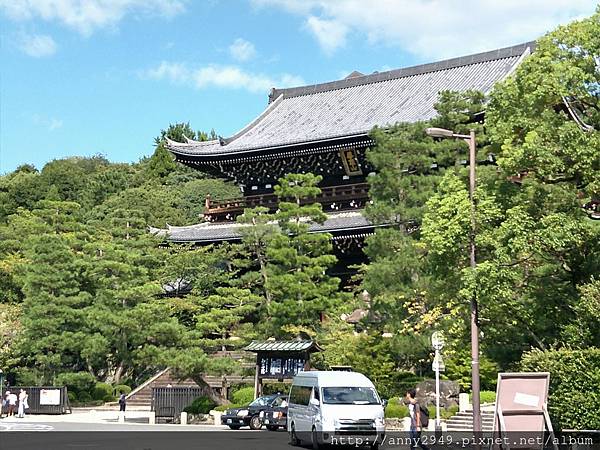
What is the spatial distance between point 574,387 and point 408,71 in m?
37.5

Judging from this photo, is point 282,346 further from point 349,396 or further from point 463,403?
point 349,396

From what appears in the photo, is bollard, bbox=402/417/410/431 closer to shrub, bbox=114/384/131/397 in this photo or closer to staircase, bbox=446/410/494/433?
staircase, bbox=446/410/494/433

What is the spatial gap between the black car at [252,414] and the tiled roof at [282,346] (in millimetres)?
2235

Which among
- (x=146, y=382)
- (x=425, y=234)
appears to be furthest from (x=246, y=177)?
(x=425, y=234)

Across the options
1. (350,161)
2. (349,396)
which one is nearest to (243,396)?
(350,161)

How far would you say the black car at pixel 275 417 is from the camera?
35.4m

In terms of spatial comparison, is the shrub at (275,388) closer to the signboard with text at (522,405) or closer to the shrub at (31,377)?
the shrub at (31,377)

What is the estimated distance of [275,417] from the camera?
3547 cm

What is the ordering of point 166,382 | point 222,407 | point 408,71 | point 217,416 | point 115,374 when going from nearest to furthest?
point 217,416 → point 222,407 → point 166,382 → point 115,374 → point 408,71

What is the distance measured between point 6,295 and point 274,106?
22.0 metres

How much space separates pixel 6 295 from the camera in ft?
196

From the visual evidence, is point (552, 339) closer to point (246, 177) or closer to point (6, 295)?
point (246, 177)

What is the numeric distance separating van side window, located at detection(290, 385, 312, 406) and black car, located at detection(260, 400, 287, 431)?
7.76m

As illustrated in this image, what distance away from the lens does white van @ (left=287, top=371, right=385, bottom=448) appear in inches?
947
